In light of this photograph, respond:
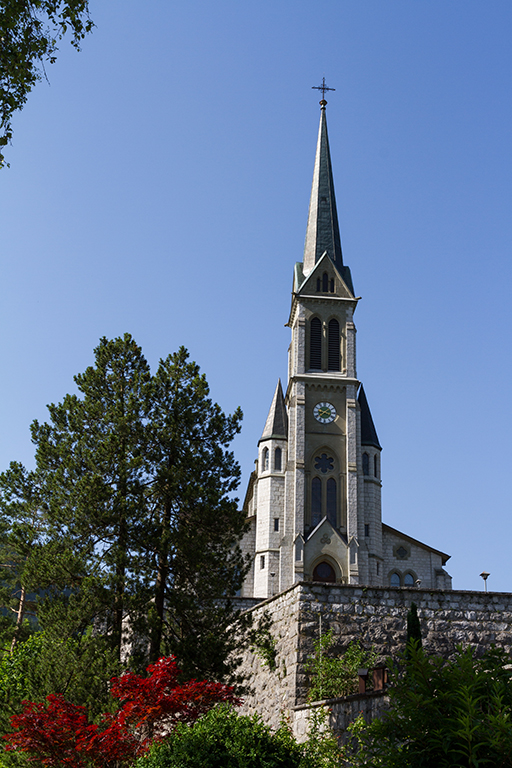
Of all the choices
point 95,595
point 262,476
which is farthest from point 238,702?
point 262,476

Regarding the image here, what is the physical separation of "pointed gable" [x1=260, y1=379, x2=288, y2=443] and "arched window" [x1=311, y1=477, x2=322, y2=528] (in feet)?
11.4

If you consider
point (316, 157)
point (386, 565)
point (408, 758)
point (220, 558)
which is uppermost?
point (316, 157)

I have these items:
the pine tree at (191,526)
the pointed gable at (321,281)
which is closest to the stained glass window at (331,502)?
the pointed gable at (321,281)

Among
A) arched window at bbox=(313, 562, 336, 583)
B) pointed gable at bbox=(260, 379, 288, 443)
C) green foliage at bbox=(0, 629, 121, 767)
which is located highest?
pointed gable at bbox=(260, 379, 288, 443)

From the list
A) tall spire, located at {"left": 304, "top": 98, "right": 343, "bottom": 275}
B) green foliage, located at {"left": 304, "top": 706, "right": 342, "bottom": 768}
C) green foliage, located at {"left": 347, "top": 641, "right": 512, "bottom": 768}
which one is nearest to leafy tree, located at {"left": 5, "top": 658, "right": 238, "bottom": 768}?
green foliage, located at {"left": 304, "top": 706, "right": 342, "bottom": 768}

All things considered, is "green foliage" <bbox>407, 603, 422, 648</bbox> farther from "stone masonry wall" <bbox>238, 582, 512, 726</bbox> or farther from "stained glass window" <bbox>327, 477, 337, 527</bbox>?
"stained glass window" <bbox>327, 477, 337, 527</bbox>

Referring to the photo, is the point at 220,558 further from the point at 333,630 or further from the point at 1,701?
the point at 1,701

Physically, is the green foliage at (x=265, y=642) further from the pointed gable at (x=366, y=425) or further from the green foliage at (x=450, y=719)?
the pointed gable at (x=366, y=425)

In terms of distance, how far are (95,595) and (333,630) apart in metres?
4.75

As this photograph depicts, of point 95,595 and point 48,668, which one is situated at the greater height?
point 95,595

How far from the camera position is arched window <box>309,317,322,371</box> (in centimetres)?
4869

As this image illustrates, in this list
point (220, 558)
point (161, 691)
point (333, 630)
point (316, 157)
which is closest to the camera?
point (161, 691)

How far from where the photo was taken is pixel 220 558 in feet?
52.0

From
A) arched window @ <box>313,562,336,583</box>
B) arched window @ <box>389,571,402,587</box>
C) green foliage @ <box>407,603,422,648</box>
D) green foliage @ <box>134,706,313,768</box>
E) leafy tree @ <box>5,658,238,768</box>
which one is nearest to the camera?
green foliage @ <box>134,706,313,768</box>
